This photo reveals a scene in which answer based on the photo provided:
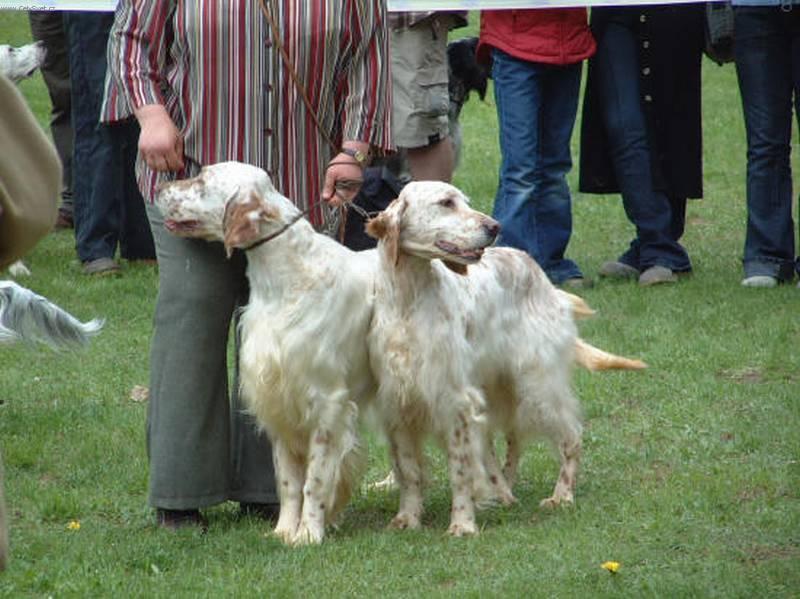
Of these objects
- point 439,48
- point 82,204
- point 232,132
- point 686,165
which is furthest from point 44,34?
point 232,132

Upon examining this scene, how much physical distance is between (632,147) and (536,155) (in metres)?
0.63

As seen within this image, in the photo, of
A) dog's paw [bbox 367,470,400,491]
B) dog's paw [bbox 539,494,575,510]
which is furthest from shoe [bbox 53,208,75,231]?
dog's paw [bbox 539,494,575,510]

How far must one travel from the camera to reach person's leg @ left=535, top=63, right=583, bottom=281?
9508 millimetres

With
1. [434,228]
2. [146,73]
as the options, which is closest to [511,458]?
[434,228]

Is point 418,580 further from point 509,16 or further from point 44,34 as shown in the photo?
point 44,34

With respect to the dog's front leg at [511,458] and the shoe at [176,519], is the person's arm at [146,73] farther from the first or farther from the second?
the dog's front leg at [511,458]

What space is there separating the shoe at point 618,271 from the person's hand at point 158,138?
502cm

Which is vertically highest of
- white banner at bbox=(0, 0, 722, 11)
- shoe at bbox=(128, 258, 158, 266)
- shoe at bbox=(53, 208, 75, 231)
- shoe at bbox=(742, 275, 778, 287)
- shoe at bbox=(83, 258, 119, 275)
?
white banner at bbox=(0, 0, 722, 11)

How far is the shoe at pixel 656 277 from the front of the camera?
31.9 ft

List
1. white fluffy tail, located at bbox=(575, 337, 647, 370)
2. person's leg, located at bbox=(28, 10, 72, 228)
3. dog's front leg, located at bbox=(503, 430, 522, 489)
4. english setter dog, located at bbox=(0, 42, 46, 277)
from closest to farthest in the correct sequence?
dog's front leg, located at bbox=(503, 430, 522, 489), white fluffy tail, located at bbox=(575, 337, 647, 370), english setter dog, located at bbox=(0, 42, 46, 277), person's leg, located at bbox=(28, 10, 72, 228)

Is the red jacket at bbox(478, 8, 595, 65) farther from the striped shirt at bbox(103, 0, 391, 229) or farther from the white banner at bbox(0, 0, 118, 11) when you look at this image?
→ the striped shirt at bbox(103, 0, 391, 229)

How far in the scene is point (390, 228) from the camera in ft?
18.3

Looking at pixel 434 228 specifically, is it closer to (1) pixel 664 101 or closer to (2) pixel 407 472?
(2) pixel 407 472

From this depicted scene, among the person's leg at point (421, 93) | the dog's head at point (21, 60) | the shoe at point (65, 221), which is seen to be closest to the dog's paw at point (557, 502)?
the person's leg at point (421, 93)
